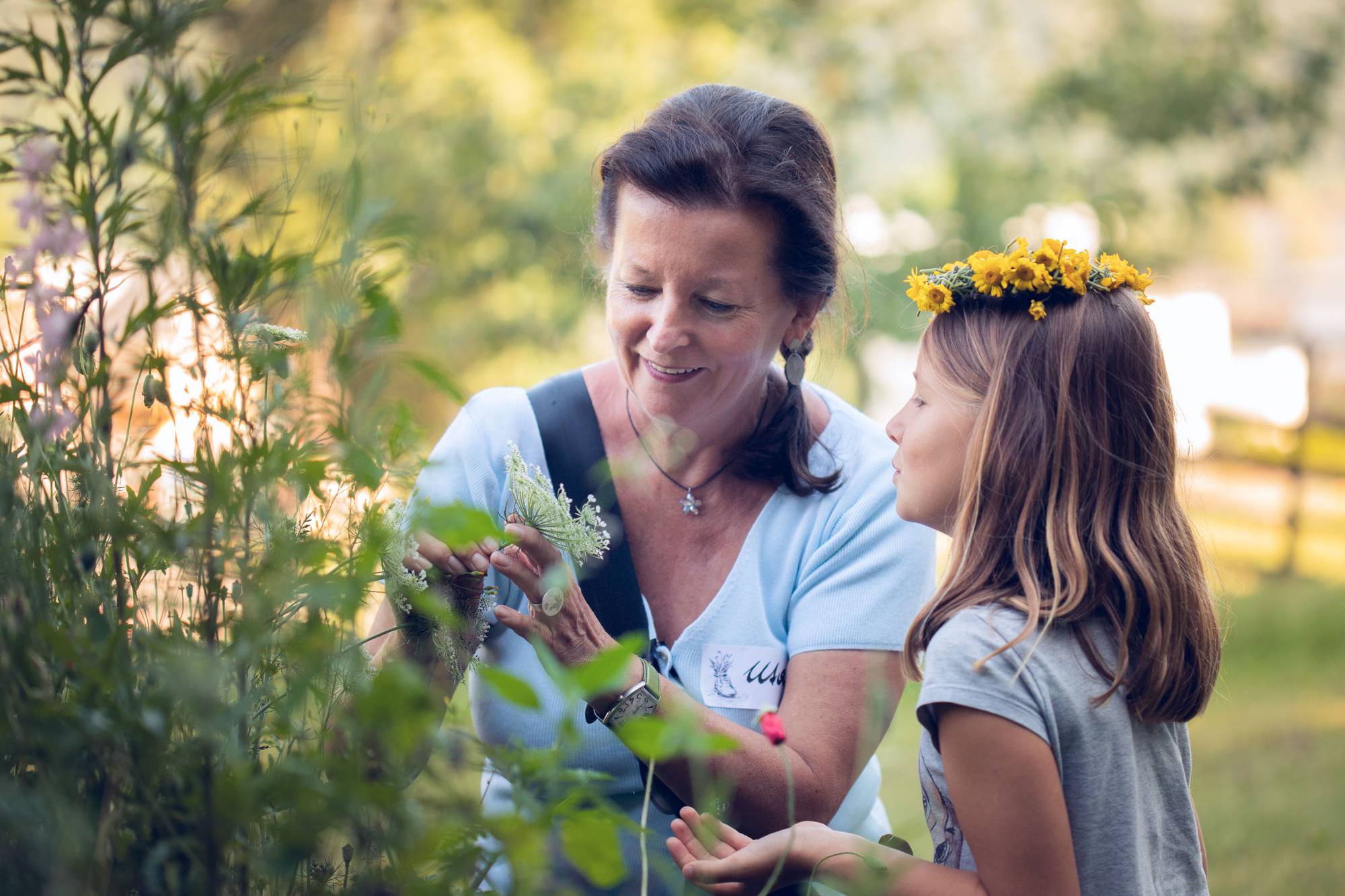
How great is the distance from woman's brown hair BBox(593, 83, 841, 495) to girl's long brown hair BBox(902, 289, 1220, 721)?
1.86 feet

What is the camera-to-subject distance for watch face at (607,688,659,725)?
1.82 meters

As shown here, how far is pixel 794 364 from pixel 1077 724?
1.10 m

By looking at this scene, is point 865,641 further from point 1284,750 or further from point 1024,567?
point 1284,750

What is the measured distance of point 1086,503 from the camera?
6.02 ft

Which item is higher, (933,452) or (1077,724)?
(933,452)

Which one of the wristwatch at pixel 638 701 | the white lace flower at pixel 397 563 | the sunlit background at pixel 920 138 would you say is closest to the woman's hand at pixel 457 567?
the white lace flower at pixel 397 563

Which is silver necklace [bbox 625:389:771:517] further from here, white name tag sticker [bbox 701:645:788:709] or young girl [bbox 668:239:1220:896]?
young girl [bbox 668:239:1220:896]

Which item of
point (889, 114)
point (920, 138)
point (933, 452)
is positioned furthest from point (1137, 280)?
point (889, 114)

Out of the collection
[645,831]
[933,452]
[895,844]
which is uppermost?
[933,452]

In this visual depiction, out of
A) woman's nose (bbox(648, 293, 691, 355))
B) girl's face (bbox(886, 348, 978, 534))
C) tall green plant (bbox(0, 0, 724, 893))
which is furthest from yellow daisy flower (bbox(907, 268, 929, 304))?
tall green plant (bbox(0, 0, 724, 893))

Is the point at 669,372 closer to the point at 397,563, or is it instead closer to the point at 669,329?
the point at 669,329

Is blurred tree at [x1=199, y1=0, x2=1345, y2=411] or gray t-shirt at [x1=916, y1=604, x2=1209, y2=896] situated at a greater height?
blurred tree at [x1=199, y1=0, x2=1345, y2=411]

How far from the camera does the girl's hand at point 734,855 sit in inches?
63.4

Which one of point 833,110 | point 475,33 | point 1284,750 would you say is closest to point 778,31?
point 833,110
